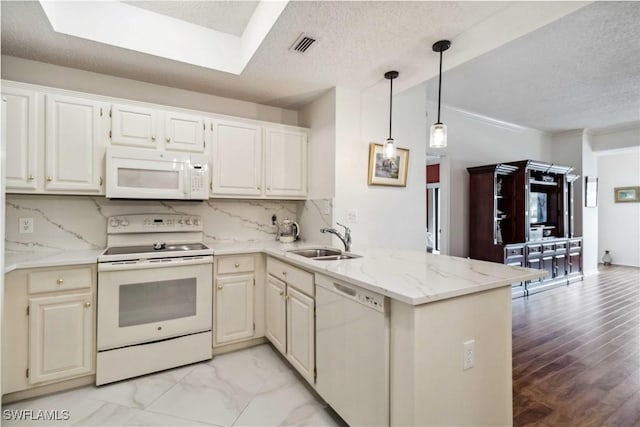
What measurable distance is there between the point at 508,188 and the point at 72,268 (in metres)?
5.50

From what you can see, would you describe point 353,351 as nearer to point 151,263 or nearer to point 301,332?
point 301,332

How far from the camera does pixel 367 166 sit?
2.96 m

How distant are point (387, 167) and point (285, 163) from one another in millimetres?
1028

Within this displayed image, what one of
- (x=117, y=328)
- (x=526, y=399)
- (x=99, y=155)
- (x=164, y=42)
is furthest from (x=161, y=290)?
(x=526, y=399)

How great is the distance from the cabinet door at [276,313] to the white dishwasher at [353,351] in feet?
1.74

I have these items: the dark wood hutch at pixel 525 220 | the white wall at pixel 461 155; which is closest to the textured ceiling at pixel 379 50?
the white wall at pixel 461 155

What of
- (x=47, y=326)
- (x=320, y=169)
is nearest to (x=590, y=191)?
(x=320, y=169)

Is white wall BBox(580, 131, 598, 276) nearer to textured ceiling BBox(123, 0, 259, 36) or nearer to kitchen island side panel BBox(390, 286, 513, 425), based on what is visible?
kitchen island side panel BBox(390, 286, 513, 425)

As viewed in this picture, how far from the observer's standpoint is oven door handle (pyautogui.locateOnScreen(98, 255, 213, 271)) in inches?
84.0

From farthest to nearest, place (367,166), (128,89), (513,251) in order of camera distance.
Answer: (513,251) < (367,166) < (128,89)

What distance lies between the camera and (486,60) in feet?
9.81

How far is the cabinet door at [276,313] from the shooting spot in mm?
2361

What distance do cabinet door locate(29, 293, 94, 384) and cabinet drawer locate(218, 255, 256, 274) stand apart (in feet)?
2.99

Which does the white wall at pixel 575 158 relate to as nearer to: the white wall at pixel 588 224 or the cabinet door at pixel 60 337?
the white wall at pixel 588 224
